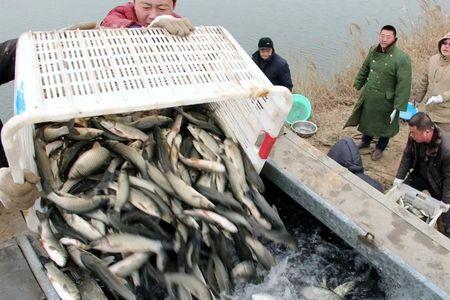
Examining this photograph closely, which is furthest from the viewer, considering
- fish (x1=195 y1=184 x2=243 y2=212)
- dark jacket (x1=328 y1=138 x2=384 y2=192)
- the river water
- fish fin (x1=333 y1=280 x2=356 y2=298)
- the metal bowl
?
the river water

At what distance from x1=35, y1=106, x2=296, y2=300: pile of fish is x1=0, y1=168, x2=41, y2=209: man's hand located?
0.12 metres

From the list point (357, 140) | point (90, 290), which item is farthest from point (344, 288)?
point (357, 140)

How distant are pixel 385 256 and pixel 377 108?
13.4ft

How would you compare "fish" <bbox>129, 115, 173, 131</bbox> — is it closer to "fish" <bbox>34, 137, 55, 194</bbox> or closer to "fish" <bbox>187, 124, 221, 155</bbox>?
"fish" <bbox>187, 124, 221, 155</bbox>

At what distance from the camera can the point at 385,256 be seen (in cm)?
287

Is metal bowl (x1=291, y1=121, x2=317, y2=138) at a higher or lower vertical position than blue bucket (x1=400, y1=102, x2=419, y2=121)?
lower

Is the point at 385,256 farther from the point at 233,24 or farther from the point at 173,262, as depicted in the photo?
the point at 233,24

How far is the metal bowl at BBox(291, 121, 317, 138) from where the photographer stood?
725 cm

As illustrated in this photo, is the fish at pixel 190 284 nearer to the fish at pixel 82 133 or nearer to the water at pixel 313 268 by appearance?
the water at pixel 313 268

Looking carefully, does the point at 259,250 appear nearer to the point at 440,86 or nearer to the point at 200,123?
the point at 200,123

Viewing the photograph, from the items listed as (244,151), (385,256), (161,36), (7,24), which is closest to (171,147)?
(244,151)

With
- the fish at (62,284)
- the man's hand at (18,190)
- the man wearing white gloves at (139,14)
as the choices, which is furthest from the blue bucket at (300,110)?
the fish at (62,284)

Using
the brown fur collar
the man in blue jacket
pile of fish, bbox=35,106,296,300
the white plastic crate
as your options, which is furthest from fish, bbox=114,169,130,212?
the man in blue jacket

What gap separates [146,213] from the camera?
291 centimetres
